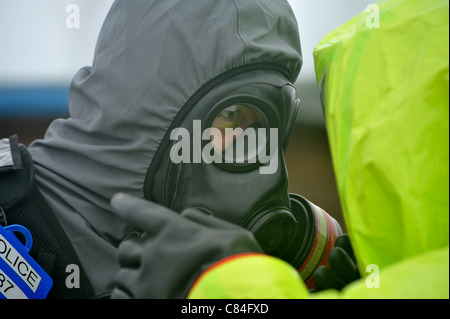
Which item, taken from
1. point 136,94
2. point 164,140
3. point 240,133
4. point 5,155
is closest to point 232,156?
point 240,133

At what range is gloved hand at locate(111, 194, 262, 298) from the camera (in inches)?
32.9

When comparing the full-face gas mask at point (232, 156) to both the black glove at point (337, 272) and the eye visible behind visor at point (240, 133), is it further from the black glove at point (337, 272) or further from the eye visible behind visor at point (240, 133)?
the black glove at point (337, 272)

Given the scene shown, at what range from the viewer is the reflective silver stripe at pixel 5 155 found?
4.48ft

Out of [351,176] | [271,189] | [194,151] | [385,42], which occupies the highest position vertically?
[385,42]

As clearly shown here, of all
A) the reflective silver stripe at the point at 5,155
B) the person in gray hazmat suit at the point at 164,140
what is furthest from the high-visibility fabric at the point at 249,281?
the reflective silver stripe at the point at 5,155

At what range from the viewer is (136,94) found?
1.35 metres

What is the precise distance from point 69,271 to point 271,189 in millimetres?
510

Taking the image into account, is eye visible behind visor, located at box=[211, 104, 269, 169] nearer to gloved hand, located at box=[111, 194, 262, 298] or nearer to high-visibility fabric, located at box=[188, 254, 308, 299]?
gloved hand, located at box=[111, 194, 262, 298]

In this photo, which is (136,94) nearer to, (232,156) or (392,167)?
(232,156)

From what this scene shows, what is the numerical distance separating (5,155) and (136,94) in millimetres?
362

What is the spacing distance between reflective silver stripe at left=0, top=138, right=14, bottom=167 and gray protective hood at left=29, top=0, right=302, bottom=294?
0.08 m

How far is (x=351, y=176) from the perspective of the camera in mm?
928
